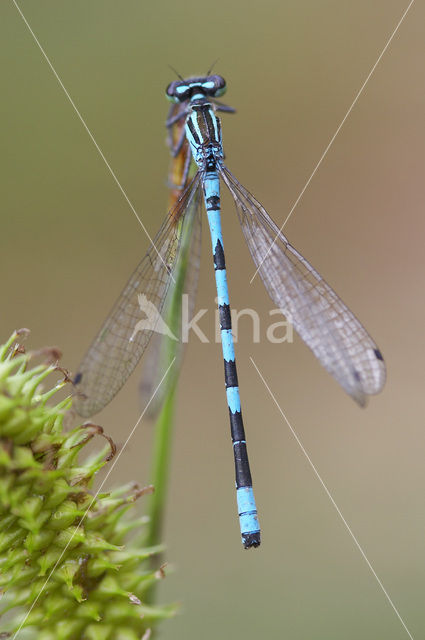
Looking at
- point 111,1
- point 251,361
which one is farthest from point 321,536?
point 111,1

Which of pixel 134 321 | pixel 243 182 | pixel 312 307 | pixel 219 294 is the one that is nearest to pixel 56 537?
pixel 134 321

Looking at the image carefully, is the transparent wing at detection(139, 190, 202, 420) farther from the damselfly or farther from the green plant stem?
the green plant stem

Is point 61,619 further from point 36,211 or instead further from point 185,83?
point 36,211

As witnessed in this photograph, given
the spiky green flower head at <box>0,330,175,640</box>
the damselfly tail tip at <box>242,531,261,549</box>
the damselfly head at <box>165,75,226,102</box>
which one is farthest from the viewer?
the damselfly head at <box>165,75,226,102</box>


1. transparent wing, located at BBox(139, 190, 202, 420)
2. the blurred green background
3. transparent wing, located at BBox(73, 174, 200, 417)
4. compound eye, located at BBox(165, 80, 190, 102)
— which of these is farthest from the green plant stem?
the blurred green background

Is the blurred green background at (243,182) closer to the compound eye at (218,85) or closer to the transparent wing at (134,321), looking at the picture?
the compound eye at (218,85)

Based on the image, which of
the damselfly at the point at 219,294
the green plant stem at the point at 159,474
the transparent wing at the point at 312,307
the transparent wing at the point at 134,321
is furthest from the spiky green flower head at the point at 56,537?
the transparent wing at the point at 312,307


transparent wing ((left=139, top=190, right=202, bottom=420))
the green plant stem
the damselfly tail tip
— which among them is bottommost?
the damselfly tail tip
